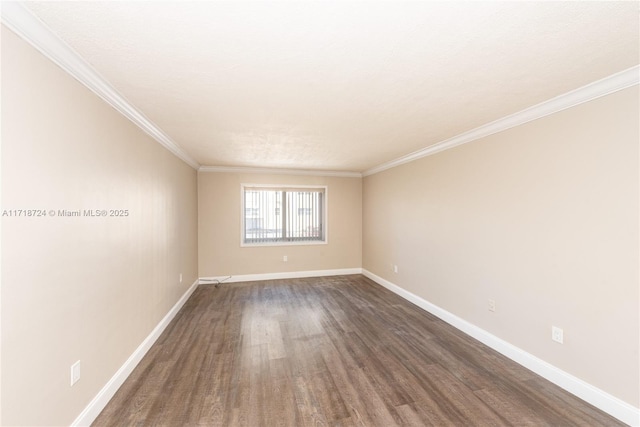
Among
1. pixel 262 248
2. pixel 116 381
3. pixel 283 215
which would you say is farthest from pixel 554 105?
pixel 262 248

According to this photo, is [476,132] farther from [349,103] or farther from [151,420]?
[151,420]

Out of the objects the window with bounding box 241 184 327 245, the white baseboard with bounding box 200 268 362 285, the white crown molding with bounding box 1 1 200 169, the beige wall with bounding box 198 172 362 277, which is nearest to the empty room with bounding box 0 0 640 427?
the white crown molding with bounding box 1 1 200 169

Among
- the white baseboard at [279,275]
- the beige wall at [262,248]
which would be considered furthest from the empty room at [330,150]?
the white baseboard at [279,275]

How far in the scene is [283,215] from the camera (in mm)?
5496

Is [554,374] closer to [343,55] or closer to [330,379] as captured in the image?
[330,379]

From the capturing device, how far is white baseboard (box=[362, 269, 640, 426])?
1.72m

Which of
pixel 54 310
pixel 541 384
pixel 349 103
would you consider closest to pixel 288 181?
pixel 349 103

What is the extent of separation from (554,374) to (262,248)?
14.5ft

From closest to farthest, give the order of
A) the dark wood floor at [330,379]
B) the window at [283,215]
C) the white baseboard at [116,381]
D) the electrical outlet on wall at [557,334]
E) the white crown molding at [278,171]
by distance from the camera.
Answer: the white baseboard at [116,381], the dark wood floor at [330,379], the electrical outlet on wall at [557,334], the white crown molding at [278,171], the window at [283,215]

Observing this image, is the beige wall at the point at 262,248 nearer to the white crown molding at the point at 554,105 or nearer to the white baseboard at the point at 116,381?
the white baseboard at the point at 116,381

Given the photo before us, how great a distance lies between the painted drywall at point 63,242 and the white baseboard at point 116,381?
5 cm

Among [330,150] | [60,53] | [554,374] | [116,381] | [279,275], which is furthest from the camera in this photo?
[279,275]

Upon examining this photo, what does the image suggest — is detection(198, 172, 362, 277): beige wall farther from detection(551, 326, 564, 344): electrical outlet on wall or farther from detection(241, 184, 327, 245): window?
detection(551, 326, 564, 344): electrical outlet on wall

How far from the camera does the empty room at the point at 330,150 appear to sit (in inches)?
47.8
